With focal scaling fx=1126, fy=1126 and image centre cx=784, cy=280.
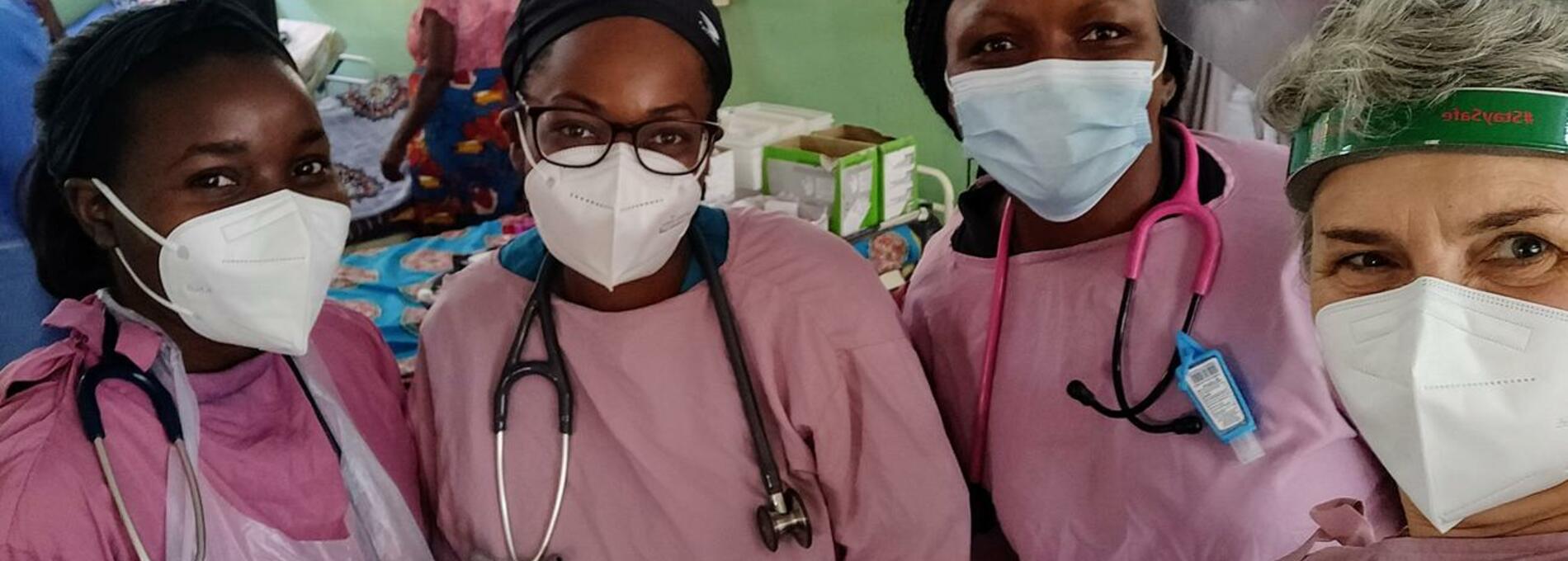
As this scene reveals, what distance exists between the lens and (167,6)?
130 centimetres

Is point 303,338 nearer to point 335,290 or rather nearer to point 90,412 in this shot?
point 90,412

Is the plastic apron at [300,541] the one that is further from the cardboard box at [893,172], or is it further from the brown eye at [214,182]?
the cardboard box at [893,172]

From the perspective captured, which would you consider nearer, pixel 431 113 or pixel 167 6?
pixel 167 6

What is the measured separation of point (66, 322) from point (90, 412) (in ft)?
0.49

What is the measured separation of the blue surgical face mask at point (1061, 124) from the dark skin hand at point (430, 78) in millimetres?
2629

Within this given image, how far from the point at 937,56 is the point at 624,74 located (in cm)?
45

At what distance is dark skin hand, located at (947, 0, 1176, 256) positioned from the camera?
137 centimetres

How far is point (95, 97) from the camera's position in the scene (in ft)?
4.07

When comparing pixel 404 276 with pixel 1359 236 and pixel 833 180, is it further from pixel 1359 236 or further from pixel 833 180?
pixel 1359 236

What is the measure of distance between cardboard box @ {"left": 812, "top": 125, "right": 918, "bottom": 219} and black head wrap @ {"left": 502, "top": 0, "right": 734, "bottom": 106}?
164 cm

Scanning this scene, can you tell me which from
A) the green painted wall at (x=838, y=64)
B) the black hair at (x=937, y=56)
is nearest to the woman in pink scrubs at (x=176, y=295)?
the black hair at (x=937, y=56)

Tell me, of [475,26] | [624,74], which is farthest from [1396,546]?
[475,26]

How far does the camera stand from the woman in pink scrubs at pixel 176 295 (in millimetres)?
1209

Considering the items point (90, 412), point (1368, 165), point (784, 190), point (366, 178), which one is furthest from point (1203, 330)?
point (366, 178)
